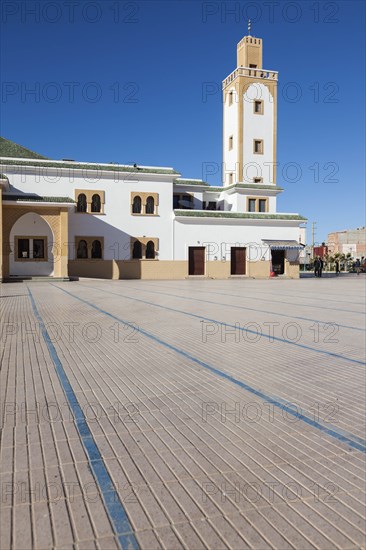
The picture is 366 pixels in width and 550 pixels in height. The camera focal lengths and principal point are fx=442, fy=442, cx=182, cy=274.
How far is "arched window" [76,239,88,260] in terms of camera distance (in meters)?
27.9

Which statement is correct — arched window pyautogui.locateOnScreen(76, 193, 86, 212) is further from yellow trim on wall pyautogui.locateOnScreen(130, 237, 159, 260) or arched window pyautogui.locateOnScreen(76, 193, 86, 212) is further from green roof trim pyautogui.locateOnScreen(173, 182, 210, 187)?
green roof trim pyautogui.locateOnScreen(173, 182, 210, 187)

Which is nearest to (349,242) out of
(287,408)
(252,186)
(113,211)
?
(252,186)

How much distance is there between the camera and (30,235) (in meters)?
26.7

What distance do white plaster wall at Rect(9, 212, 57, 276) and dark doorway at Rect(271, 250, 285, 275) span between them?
16176 millimetres

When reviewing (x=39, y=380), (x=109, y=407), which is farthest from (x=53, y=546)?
(x=39, y=380)

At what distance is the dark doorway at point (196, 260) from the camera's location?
30.9m

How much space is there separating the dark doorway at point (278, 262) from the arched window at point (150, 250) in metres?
9.38

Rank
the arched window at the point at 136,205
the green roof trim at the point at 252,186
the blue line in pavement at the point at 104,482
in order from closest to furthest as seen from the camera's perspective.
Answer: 1. the blue line in pavement at the point at 104,482
2. the arched window at the point at 136,205
3. the green roof trim at the point at 252,186

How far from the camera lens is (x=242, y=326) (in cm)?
883

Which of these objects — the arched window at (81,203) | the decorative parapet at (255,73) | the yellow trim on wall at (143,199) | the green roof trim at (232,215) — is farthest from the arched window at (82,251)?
the decorative parapet at (255,73)

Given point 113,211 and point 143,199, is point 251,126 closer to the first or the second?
point 143,199

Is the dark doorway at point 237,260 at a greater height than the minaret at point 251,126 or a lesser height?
lesser

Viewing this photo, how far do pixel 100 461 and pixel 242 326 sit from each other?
6065 mm

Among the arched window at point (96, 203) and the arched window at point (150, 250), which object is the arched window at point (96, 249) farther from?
the arched window at point (150, 250)
